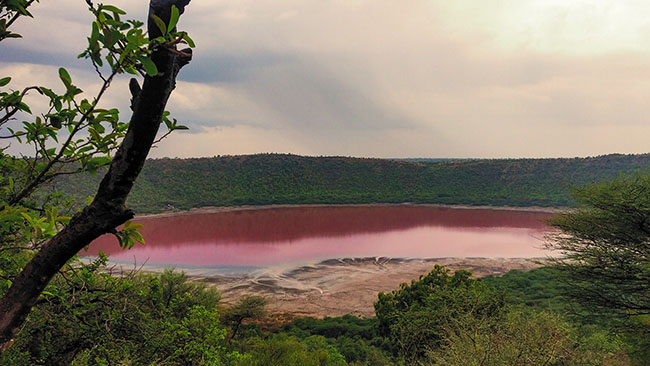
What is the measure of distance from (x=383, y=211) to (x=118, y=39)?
56910mm

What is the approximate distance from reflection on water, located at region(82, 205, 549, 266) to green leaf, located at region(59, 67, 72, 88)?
2753cm

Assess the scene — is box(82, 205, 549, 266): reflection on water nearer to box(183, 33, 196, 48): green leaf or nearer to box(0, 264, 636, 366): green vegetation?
box(0, 264, 636, 366): green vegetation

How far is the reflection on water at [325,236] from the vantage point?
31.0m

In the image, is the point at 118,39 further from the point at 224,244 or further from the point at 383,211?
the point at 383,211

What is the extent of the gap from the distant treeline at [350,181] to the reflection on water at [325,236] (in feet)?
28.7

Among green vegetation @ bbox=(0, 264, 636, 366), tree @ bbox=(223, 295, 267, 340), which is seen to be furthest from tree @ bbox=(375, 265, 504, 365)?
tree @ bbox=(223, 295, 267, 340)

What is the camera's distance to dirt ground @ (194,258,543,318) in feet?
65.0

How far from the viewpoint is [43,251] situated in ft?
5.45

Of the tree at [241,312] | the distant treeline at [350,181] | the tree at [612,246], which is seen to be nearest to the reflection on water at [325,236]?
the distant treeline at [350,181]

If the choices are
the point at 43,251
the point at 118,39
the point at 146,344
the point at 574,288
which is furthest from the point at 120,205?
the point at 574,288

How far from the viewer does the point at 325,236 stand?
39.4 meters

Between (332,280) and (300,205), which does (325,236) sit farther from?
(300,205)

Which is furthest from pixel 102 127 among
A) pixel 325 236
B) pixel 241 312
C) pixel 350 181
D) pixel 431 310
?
pixel 350 181

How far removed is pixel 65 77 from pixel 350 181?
76251mm
